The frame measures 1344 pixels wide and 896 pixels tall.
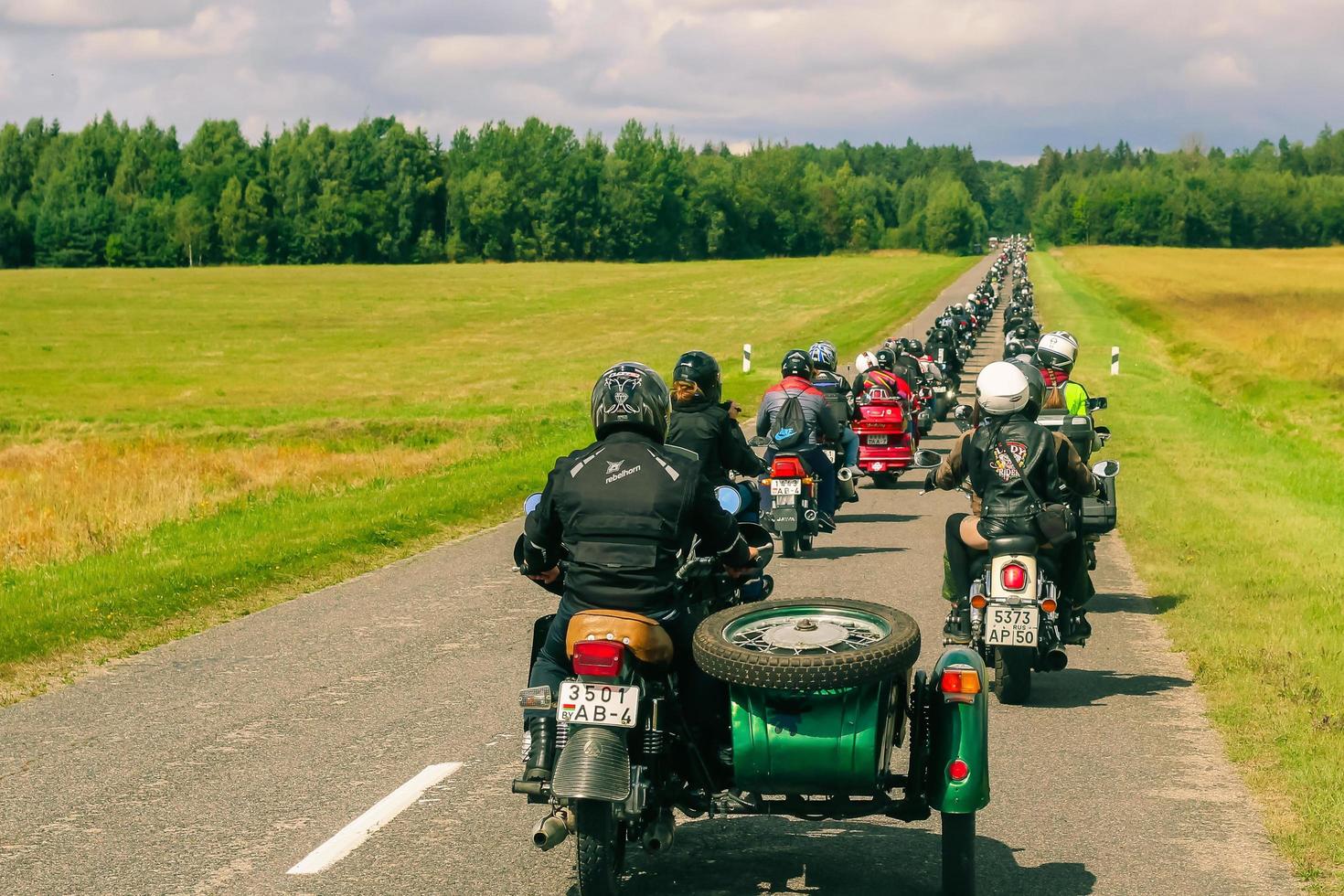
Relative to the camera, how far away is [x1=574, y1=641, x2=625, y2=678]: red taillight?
4.92 meters

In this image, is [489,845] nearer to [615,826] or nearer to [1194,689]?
[615,826]

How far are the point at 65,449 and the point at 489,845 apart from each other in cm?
2397

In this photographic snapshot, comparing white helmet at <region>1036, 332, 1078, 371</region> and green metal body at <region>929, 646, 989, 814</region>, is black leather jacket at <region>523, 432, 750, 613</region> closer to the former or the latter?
green metal body at <region>929, 646, 989, 814</region>

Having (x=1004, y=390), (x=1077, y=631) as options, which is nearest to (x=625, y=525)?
(x=1004, y=390)

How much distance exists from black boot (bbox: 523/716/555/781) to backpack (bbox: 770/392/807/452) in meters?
8.57

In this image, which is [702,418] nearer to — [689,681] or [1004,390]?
[1004,390]

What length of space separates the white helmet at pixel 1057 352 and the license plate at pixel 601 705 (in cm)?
952

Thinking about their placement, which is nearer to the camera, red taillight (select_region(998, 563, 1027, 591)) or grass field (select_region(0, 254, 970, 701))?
red taillight (select_region(998, 563, 1027, 591))

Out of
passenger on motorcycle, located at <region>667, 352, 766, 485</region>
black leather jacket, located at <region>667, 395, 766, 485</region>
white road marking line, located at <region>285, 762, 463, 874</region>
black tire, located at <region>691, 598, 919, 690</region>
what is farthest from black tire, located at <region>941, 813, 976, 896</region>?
passenger on motorcycle, located at <region>667, 352, 766, 485</region>

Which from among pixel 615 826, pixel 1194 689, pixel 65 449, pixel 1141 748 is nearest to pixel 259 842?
pixel 615 826

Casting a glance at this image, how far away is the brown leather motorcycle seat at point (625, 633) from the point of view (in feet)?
16.5

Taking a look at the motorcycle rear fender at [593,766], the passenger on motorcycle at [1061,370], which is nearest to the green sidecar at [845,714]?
the motorcycle rear fender at [593,766]

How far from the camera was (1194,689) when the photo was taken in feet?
28.4

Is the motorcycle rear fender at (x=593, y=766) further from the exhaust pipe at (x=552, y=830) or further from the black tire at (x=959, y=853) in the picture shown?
the black tire at (x=959, y=853)
